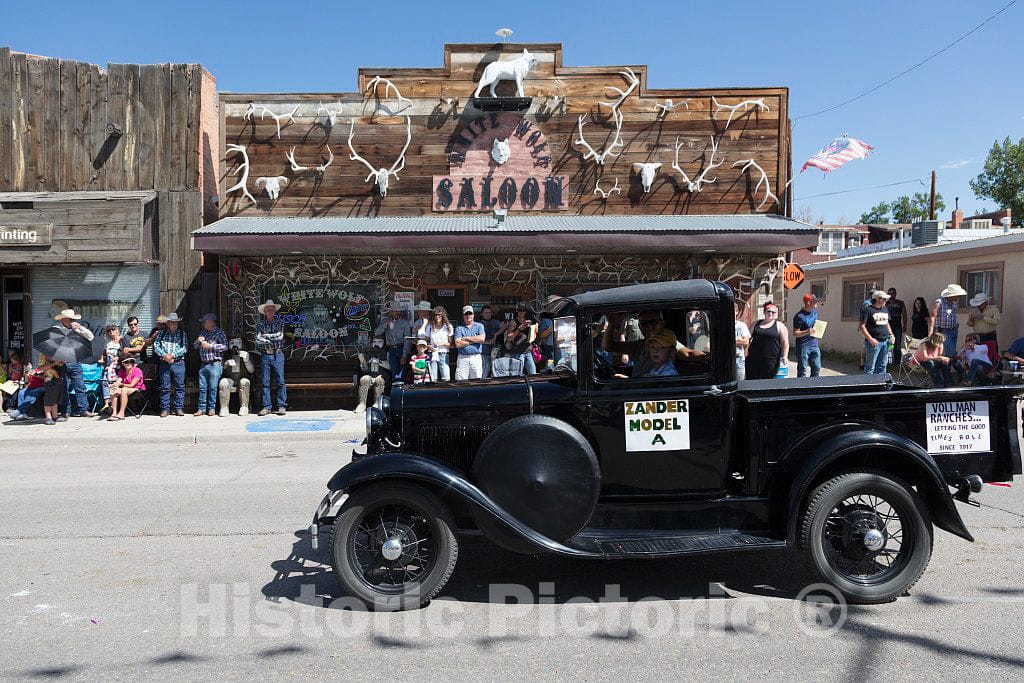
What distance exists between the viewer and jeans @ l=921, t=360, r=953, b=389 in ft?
43.3

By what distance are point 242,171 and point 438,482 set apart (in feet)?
36.8

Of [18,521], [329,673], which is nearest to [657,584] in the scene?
[329,673]

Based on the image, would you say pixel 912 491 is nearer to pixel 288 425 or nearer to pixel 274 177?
pixel 288 425

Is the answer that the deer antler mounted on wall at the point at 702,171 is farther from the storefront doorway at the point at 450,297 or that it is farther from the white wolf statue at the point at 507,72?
the storefront doorway at the point at 450,297

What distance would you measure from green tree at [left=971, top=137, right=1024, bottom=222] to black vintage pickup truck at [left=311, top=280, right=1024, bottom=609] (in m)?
41.3

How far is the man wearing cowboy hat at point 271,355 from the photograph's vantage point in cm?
1274

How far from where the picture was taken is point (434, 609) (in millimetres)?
4367

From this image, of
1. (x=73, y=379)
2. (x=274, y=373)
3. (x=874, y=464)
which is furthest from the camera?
(x=274, y=373)

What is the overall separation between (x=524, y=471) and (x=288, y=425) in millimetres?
8027

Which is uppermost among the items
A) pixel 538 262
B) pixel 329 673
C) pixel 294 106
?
Answer: pixel 294 106

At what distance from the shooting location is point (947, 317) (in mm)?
14383

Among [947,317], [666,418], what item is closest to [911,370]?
[947,317]

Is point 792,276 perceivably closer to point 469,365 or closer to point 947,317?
point 947,317

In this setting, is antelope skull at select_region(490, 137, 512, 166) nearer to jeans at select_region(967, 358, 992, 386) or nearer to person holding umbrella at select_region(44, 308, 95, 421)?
person holding umbrella at select_region(44, 308, 95, 421)
